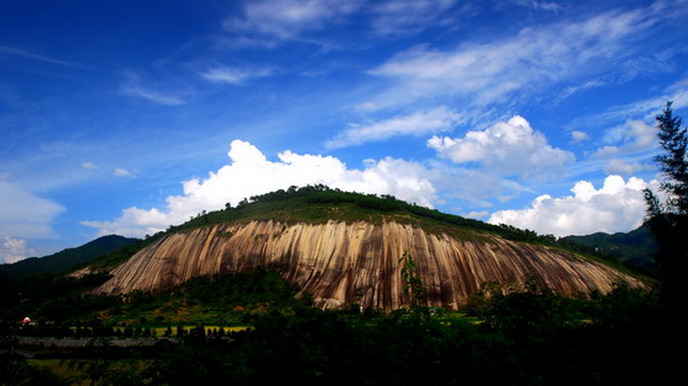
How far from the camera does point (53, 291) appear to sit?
8375 cm

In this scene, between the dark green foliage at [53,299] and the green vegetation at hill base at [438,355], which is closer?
the green vegetation at hill base at [438,355]

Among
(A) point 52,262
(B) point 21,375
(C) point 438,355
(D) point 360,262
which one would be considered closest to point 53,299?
(D) point 360,262

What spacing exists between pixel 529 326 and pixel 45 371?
13.5m

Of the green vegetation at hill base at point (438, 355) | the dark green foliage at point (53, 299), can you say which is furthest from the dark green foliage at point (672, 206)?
the dark green foliage at point (53, 299)

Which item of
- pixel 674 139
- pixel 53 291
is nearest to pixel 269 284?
pixel 53 291

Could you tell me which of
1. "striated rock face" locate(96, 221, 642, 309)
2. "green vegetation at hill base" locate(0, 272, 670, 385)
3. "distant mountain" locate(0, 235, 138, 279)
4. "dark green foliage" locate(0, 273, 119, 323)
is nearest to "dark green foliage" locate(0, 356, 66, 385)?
"green vegetation at hill base" locate(0, 272, 670, 385)

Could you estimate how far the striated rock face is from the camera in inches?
2749

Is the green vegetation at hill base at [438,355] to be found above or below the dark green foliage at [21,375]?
below

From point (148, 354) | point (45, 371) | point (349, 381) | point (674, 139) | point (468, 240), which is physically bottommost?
point (148, 354)

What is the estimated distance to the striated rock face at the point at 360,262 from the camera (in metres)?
69.8

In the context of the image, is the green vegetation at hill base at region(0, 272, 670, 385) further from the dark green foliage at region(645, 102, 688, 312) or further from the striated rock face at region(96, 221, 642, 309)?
the striated rock face at region(96, 221, 642, 309)

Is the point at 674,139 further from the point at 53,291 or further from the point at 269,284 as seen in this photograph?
the point at 53,291

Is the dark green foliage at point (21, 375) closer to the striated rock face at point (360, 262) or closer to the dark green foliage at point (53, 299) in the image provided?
the striated rock face at point (360, 262)

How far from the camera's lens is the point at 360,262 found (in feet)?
243
